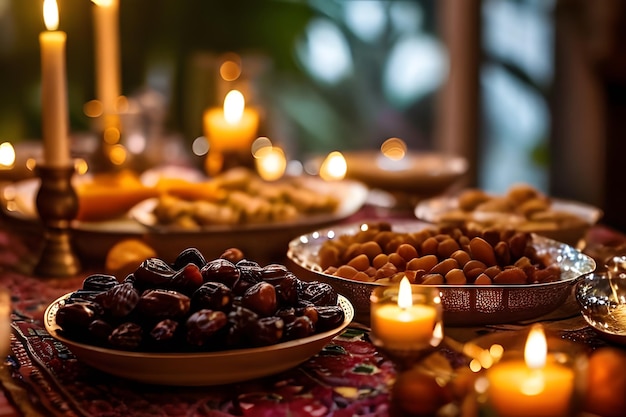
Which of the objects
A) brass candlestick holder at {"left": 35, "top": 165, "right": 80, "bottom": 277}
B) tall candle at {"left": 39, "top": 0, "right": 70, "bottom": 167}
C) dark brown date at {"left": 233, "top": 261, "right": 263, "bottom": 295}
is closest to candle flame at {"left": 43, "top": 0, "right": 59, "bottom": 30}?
tall candle at {"left": 39, "top": 0, "right": 70, "bottom": 167}

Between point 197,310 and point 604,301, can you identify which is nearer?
point 197,310

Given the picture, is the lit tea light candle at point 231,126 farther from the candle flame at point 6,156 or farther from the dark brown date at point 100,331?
the dark brown date at point 100,331

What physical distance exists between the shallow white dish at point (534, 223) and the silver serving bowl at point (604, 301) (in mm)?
287

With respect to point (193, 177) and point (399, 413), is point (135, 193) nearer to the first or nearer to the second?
point (193, 177)

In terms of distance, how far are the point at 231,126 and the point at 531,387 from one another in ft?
4.46

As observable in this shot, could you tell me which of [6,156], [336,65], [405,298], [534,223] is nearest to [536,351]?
[405,298]

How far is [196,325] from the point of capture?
803mm

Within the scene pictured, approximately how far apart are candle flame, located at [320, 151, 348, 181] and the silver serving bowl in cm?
95

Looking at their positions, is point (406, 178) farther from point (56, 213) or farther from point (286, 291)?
point (286, 291)

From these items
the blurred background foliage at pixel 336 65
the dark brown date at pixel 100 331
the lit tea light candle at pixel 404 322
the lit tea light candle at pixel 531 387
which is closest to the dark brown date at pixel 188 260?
the dark brown date at pixel 100 331

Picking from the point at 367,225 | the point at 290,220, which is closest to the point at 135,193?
the point at 290,220

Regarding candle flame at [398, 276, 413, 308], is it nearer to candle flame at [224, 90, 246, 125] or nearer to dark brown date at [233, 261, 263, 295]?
dark brown date at [233, 261, 263, 295]

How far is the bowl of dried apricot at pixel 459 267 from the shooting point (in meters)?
0.99

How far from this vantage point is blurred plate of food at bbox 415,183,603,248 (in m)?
1.36
